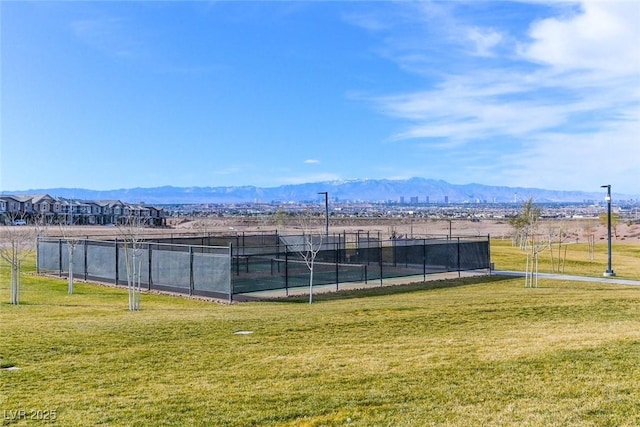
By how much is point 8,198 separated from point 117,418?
4206 inches

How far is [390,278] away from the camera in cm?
2638

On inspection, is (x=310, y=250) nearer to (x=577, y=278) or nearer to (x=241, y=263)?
(x=241, y=263)

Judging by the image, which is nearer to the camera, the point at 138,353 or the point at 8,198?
the point at 138,353

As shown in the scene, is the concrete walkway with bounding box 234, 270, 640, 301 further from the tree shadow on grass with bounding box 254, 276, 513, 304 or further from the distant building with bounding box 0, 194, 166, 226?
the distant building with bounding box 0, 194, 166, 226

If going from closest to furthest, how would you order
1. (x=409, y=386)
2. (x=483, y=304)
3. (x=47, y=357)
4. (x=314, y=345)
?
1. (x=409, y=386)
2. (x=47, y=357)
3. (x=314, y=345)
4. (x=483, y=304)

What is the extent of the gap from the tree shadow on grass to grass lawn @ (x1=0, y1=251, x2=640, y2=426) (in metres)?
4.96

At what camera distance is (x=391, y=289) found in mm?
23406

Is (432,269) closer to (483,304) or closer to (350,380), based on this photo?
(483,304)

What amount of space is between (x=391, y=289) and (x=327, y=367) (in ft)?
48.3

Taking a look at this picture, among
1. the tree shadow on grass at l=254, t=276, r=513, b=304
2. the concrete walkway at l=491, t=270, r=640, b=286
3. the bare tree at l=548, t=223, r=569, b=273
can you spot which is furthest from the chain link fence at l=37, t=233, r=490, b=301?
the bare tree at l=548, t=223, r=569, b=273

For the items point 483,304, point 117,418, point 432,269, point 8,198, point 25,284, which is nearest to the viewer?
point 117,418

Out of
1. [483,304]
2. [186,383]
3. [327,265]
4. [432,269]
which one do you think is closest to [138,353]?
[186,383]

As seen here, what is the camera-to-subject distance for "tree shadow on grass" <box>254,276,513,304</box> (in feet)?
68.3

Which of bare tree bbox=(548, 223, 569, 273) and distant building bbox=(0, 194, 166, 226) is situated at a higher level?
distant building bbox=(0, 194, 166, 226)
